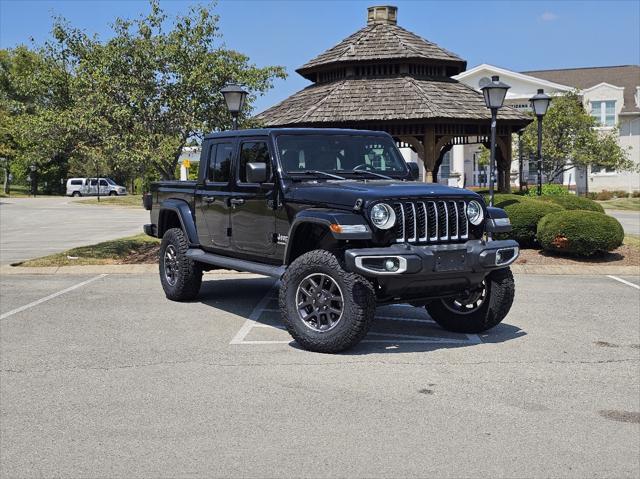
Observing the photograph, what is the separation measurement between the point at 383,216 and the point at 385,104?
13.2 m

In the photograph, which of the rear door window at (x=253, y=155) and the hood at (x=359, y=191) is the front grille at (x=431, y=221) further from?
the rear door window at (x=253, y=155)

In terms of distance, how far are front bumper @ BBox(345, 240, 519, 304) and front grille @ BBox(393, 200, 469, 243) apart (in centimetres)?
14

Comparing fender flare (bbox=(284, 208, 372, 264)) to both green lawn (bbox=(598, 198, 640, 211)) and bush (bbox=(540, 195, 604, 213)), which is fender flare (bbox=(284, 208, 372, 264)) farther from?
green lawn (bbox=(598, 198, 640, 211))

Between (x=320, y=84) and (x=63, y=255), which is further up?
(x=320, y=84)

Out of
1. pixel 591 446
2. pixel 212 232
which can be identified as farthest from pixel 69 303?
pixel 591 446

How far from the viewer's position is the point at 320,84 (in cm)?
2242

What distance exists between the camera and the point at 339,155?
8.61m

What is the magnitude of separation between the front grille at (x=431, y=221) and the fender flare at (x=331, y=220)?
0.36 metres

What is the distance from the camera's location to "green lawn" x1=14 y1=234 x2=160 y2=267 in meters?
14.7

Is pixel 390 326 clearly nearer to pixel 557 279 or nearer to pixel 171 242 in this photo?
pixel 171 242

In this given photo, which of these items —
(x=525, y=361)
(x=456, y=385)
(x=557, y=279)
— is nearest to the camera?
(x=456, y=385)

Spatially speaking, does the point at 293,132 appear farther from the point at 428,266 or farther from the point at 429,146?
the point at 429,146

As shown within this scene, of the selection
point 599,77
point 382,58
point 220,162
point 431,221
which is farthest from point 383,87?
point 599,77

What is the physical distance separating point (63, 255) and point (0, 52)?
6611 cm
